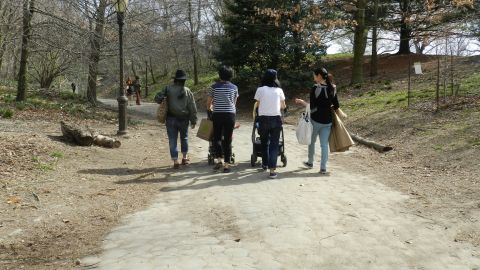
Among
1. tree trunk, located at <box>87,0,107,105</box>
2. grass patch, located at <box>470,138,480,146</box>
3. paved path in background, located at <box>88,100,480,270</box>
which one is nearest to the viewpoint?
paved path in background, located at <box>88,100,480,270</box>

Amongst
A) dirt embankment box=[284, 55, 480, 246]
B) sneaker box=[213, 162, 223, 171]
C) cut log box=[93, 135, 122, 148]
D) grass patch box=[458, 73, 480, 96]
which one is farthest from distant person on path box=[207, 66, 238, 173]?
grass patch box=[458, 73, 480, 96]

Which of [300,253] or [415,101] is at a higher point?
[415,101]

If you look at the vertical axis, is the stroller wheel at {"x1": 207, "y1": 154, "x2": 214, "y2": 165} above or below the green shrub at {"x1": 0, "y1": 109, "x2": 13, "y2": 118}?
below

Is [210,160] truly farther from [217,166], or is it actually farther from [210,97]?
[210,97]

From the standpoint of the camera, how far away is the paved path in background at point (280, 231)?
4555 mm

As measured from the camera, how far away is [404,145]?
11.2 meters

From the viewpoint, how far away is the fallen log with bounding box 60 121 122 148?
1050cm

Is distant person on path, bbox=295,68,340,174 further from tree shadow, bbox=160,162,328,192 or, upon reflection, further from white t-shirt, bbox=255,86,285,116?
tree shadow, bbox=160,162,328,192

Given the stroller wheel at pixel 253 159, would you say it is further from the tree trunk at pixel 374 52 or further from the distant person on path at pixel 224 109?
the tree trunk at pixel 374 52

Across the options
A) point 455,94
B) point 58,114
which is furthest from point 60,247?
point 455,94

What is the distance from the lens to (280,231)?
17.5 ft

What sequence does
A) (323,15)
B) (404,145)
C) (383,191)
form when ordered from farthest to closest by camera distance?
(323,15) → (404,145) → (383,191)

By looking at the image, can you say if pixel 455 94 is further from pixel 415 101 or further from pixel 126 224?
pixel 126 224

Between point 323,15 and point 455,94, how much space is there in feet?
26.2
